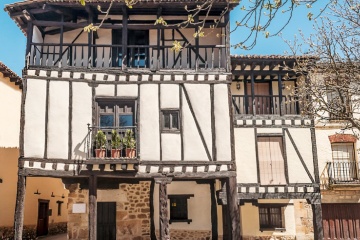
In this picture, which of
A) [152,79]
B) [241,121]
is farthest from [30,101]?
[241,121]

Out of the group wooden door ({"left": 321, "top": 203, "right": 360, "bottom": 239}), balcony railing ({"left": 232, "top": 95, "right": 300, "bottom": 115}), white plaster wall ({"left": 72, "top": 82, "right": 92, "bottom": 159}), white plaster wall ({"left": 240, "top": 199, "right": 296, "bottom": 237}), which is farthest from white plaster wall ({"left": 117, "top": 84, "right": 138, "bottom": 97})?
wooden door ({"left": 321, "top": 203, "right": 360, "bottom": 239})

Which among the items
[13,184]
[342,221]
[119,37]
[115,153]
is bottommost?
[342,221]

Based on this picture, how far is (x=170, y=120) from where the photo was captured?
13914 millimetres

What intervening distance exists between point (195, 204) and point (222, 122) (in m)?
4.47

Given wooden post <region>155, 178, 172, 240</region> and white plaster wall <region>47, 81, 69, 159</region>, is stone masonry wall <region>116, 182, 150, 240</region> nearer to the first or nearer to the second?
wooden post <region>155, 178, 172, 240</region>

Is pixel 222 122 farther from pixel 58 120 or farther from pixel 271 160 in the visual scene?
pixel 58 120

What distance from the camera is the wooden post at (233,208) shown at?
43.9 ft

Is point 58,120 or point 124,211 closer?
point 58,120

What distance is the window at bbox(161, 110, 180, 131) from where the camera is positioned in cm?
1387

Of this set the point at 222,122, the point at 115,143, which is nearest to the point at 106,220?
the point at 115,143

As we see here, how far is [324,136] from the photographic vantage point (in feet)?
57.7

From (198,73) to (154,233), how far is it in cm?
672

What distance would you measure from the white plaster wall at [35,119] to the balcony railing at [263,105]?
7695mm

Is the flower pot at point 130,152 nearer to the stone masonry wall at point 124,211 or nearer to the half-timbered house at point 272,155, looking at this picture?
the stone masonry wall at point 124,211
